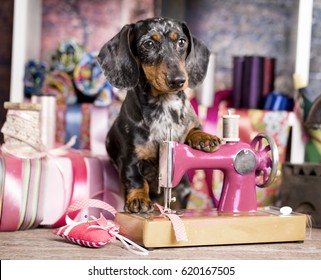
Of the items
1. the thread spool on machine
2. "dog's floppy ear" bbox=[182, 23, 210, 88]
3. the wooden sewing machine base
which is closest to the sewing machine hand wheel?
the thread spool on machine

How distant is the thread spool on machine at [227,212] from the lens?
4.80ft

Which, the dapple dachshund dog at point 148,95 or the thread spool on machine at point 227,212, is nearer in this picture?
the thread spool on machine at point 227,212

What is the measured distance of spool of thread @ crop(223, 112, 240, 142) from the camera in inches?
63.1

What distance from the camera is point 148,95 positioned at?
1705 millimetres

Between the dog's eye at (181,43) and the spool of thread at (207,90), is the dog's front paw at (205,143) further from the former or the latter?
the spool of thread at (207,90)

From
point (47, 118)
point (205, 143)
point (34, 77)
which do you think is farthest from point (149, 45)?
point (34, 77)

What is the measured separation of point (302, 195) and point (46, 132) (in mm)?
953

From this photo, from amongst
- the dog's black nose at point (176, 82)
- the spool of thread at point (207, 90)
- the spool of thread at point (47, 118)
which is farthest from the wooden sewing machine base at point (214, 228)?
the spool of thread at point (207, 90)

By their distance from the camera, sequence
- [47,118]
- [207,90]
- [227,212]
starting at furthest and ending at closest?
[207,90], [47,118], [227,212]

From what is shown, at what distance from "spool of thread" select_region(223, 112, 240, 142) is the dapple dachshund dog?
0.03m

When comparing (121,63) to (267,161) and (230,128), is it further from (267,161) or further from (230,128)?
(267,161)

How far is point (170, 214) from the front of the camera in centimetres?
148

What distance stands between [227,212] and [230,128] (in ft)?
0.76

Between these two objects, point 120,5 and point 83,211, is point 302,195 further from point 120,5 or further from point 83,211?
point 120,5
